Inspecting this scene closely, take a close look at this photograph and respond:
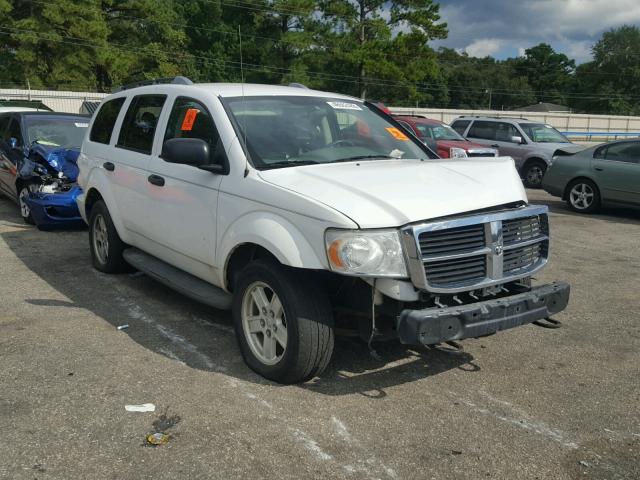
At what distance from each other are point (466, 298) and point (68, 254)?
5380mm

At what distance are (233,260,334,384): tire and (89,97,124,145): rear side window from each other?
117 inches

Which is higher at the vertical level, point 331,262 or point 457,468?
point 331,262

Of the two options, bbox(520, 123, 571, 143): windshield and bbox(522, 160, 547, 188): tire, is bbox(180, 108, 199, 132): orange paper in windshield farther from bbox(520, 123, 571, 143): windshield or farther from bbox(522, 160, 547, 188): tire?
bbox(520, 123, 571, 143): windshield

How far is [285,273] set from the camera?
Result: 3.91 m

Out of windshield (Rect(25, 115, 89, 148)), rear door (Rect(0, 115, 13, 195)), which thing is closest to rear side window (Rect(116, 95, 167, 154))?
windshield (Rect(25, 115, 89, 148))

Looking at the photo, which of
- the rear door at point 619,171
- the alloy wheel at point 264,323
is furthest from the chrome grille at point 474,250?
the rear door at point 619,171

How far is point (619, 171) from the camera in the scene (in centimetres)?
1126

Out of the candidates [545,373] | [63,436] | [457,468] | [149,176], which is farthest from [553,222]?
[63,436]

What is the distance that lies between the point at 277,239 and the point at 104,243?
3381 mm

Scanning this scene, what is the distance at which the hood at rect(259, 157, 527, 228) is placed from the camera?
3.66 meters

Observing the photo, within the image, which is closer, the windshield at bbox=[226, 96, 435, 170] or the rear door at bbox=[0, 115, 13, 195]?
the windshield at bbox=[226, 96, 435, 170]

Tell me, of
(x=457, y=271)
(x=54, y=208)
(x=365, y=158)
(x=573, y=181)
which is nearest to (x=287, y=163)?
(x=365, y=158)

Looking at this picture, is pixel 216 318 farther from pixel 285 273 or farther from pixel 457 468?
pixel 457 468

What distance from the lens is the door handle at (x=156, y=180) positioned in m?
5.12
